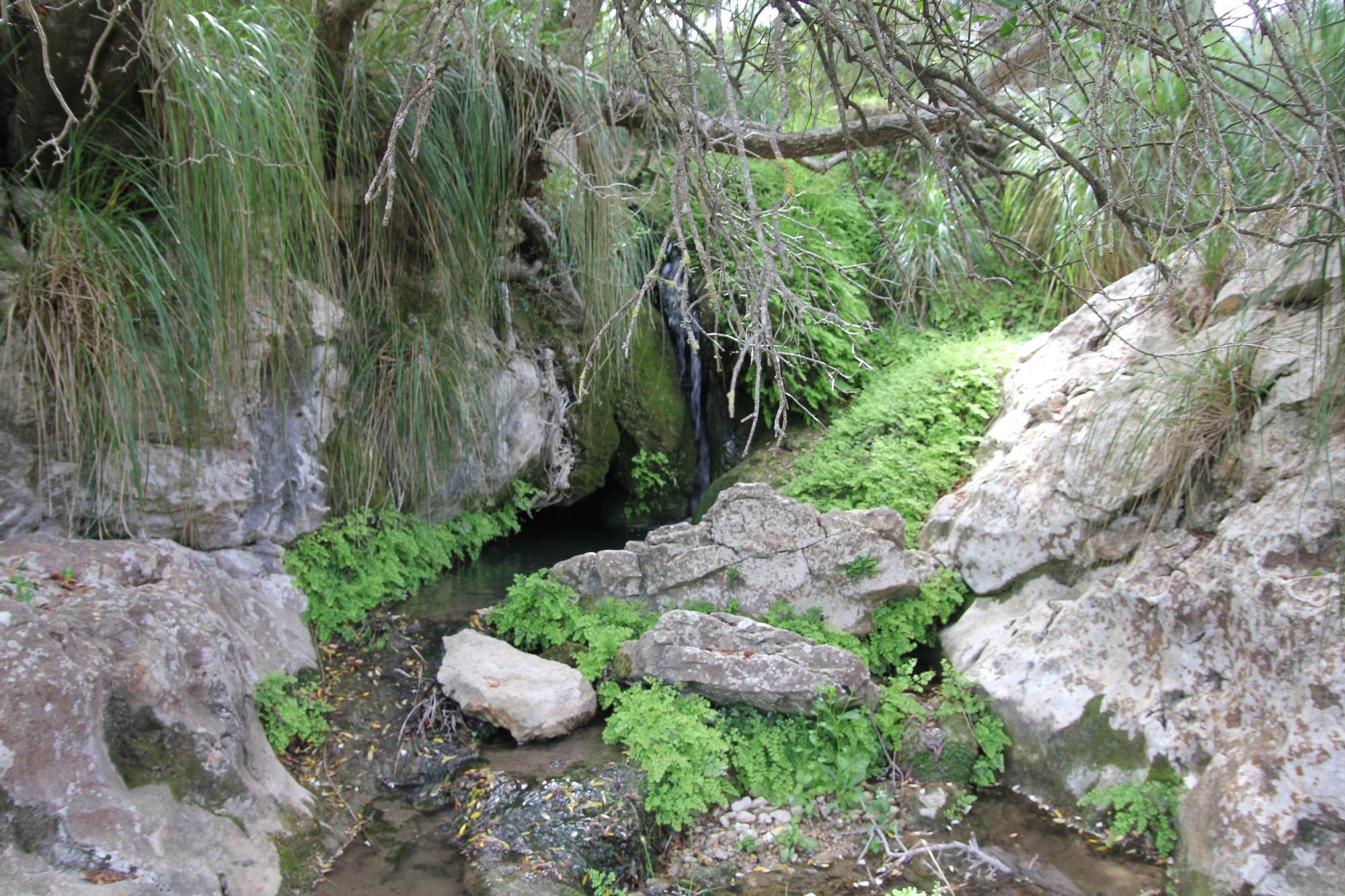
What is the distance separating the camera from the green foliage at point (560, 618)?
4.24 metres

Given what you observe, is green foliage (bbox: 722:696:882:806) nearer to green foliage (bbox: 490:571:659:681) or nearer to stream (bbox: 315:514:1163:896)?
stream (bbox: 315:514:1163:896)

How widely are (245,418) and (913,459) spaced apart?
12.2 ft

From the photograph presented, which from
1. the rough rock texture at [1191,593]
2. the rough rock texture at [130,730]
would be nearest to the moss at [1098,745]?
the rough rock texture at [1191,593]

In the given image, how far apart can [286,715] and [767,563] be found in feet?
→ 7.51

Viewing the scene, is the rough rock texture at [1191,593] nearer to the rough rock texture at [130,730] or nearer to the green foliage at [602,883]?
the green foliage at [602,883]

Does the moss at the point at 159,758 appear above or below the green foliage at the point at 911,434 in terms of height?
below

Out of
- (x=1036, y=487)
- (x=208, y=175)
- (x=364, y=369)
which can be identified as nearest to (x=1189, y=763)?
(x=1036, y=487)

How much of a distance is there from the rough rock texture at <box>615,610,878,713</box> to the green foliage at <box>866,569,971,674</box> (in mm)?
434

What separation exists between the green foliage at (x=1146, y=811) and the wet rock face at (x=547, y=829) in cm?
172

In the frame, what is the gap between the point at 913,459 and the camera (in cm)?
549

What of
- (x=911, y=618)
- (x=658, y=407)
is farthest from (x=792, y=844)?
(x=658, y=407)

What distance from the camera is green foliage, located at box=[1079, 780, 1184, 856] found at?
3129 mm

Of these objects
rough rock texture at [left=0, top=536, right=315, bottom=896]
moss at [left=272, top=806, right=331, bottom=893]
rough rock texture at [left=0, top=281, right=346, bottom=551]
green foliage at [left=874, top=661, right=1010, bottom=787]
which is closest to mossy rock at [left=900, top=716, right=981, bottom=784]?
green foliage at [left=874, top=661, right=1010, bottom=787]

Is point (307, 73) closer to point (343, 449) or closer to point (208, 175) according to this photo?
point (208, 175)
